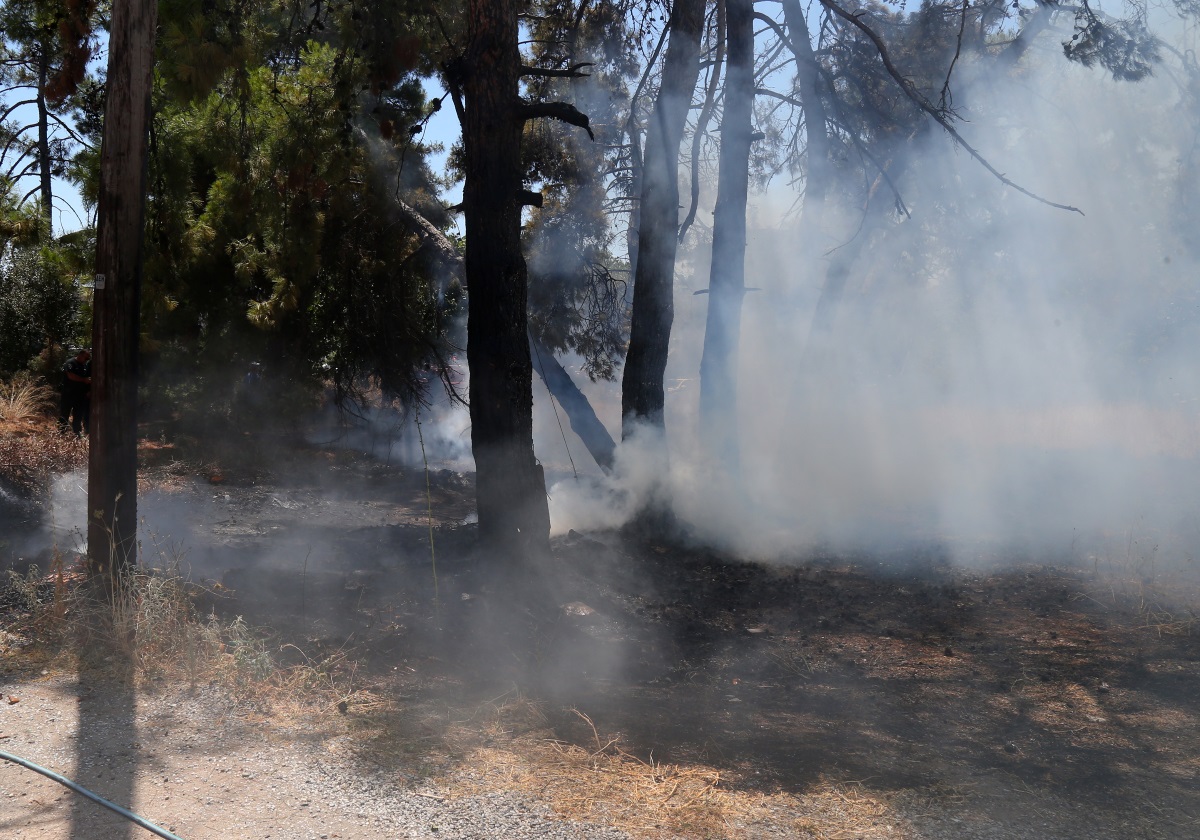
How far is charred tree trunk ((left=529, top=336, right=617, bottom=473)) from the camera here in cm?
1053

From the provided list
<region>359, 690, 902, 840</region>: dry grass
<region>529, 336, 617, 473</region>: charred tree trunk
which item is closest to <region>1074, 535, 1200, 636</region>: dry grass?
<region>359, 690, 902, 840</region>: dry grass

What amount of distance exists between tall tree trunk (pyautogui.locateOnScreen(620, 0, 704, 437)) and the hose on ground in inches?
268

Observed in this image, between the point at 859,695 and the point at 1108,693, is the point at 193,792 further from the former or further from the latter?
the point at 1108,693

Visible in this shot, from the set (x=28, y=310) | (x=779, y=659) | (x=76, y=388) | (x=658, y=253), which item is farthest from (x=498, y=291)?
(x=28, y=310)

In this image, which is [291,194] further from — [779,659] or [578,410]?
[779,659]

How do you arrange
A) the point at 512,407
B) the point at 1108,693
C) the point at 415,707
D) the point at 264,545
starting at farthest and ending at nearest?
1. the point at 264,545
2. the point at 512,407
3. the point at 1108,693
4. the point at 415,707

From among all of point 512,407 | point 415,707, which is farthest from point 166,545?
point 415,707

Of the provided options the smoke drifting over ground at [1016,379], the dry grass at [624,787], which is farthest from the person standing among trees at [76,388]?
the dry grass at [624,787]

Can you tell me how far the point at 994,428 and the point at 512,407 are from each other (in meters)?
10.4

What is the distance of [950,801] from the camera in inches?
147

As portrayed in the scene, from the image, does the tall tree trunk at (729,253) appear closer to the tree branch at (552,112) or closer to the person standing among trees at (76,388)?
the tree branch at (552,112)

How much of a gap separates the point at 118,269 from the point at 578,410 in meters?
6.06

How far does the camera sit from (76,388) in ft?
36.2

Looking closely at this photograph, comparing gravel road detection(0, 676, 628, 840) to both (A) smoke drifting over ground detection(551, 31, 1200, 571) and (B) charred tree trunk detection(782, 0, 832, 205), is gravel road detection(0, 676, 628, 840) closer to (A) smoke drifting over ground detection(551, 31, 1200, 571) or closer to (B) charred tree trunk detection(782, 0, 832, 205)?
(A) smoke drifting over ground detection(551, 31, 1200, 571)
